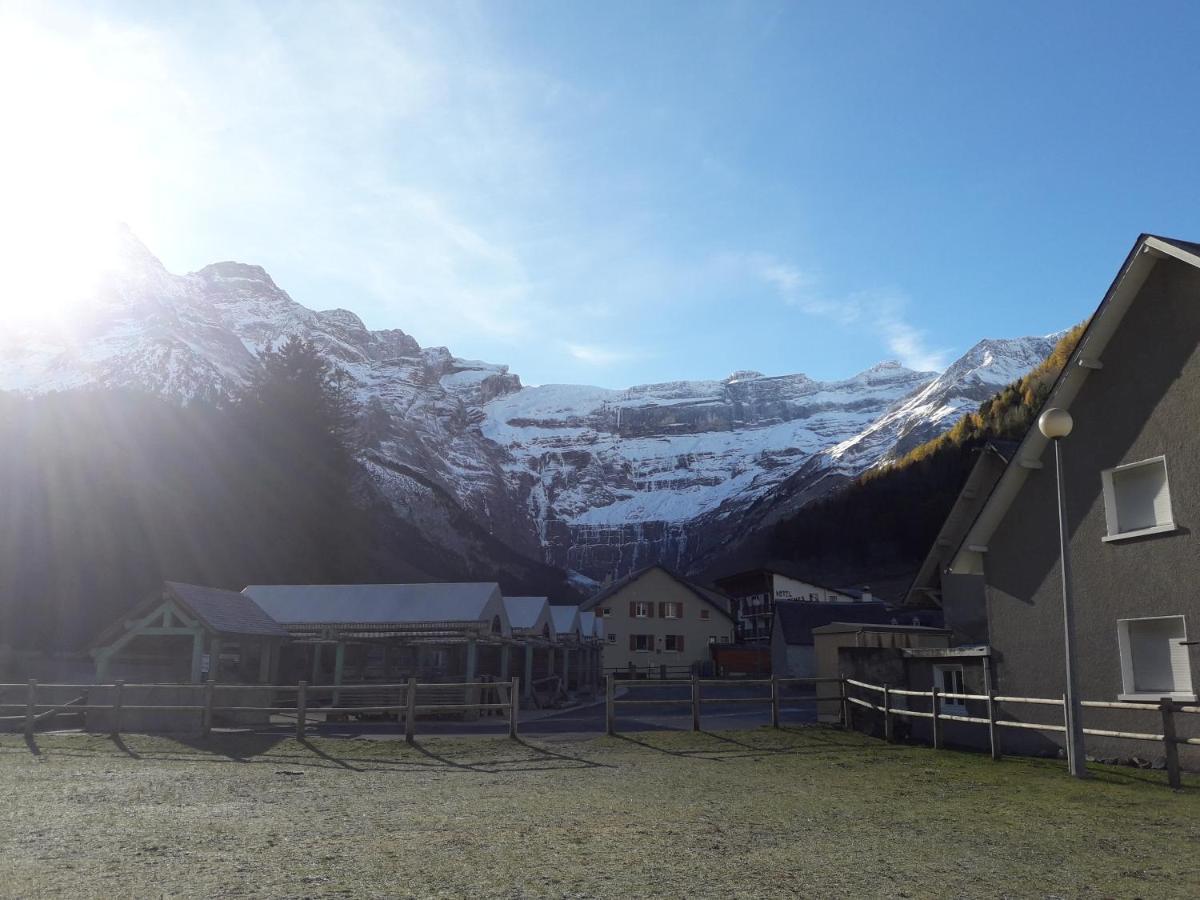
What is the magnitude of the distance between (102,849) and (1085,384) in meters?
14.3

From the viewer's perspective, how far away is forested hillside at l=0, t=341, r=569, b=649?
4441cm

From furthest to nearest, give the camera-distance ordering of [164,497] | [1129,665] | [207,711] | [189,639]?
[164,497], [189,639], [207,711], [1129,665]

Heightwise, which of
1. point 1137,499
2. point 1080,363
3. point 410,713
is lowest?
point 410,713

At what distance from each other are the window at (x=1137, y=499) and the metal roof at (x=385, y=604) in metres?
20.0

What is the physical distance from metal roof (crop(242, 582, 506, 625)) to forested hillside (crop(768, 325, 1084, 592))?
65.7m

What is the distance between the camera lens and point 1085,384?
14.6 m

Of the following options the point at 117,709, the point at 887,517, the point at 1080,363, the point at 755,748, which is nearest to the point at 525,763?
the point at 755,748

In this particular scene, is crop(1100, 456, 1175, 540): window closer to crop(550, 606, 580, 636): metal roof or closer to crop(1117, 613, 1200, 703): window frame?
crop(1117, 613, 1200, 703): window frame

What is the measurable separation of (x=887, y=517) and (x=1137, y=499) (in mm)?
96618

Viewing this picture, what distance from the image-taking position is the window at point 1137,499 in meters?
13.1

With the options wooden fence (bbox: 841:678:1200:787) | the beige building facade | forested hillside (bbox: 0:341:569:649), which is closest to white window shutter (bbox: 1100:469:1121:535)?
wooden fence (bbox: 841:678:1200:787)

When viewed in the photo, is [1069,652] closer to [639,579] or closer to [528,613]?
[528,613]

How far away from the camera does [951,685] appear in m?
18.1

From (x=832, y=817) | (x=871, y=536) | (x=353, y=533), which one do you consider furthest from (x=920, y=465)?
(x=832, y=817)
